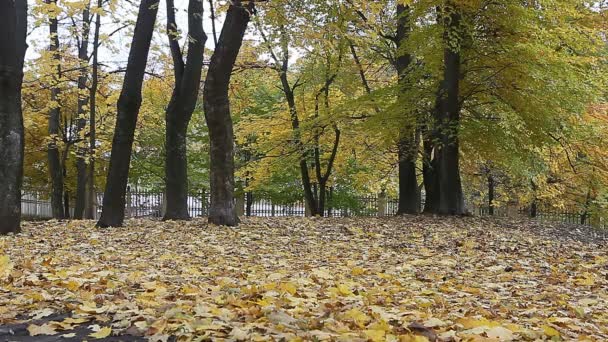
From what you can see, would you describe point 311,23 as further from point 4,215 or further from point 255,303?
point 255,303

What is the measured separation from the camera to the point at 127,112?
10.1m

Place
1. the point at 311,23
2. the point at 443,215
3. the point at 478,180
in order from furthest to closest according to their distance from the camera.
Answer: the point at 478,180, the point at 443,215, the point at 311,23

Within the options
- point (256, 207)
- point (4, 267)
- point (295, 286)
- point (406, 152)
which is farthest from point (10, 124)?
point (256, 207)

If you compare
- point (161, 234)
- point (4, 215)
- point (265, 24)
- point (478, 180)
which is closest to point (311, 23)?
point (265, 24)

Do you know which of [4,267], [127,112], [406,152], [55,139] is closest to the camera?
[4,267]

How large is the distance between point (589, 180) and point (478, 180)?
672 cm

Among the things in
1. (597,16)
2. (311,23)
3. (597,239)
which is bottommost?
(597,239)

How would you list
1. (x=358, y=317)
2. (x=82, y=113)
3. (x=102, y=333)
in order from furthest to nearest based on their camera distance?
1. (x=82, y=113)
2. (x=358, y=317)
3. (x=102, y=333)

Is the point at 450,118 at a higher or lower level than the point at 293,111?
lower

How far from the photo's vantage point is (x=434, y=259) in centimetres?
706

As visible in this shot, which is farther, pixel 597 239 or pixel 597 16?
pixel 597 16

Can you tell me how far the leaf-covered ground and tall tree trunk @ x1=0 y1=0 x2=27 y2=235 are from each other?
0.55 meters

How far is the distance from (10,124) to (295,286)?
6372 mm

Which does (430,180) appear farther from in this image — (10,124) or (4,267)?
(4,267)
